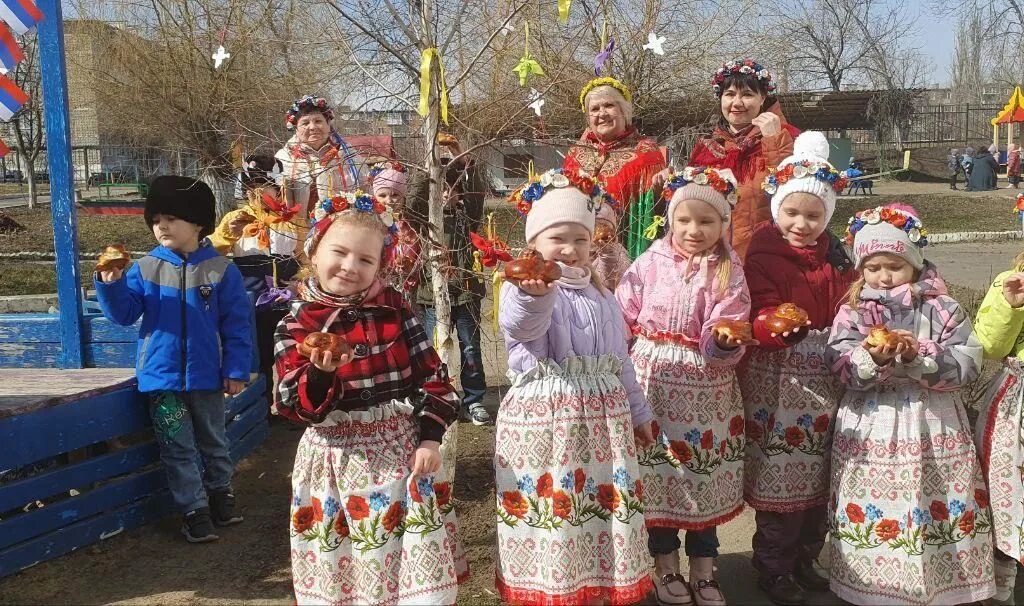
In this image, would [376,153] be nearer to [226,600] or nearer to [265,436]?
[226,600]

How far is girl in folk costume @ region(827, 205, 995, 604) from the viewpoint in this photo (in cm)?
324

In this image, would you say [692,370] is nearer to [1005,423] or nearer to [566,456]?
[566,456]

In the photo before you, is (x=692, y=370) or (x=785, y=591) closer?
(x=692, y=370)

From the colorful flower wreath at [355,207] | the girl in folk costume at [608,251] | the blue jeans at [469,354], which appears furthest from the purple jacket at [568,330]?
the blue jeans at [469,354]

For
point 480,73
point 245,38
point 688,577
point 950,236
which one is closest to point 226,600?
point 688,577

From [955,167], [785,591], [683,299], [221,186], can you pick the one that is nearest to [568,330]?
[683,299]

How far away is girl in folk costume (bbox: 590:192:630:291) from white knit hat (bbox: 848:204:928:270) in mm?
928

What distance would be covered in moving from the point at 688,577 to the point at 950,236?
14335 mm

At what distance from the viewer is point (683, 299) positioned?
330 centimetres

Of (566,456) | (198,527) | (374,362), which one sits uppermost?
(374,362)

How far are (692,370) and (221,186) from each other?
9.25 ft

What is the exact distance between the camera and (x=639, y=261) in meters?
3.49

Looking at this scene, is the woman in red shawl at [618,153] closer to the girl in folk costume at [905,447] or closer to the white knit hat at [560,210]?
the white knit hat at [560,210]

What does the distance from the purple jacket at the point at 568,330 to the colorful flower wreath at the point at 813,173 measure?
919 millimetres
